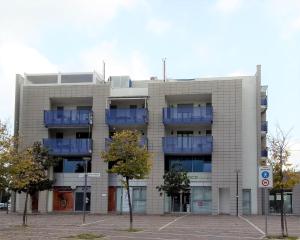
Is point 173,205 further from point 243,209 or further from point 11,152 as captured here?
point 11,152

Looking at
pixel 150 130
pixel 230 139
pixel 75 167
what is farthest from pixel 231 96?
pixel 75 167

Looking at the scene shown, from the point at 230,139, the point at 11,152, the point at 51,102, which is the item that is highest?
the point at 51,102

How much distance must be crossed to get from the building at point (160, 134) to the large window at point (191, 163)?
10 cm

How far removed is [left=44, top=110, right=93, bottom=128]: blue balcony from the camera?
2333 inches

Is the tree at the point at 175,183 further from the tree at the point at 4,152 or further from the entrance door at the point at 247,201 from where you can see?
the tree at the point at 4,152

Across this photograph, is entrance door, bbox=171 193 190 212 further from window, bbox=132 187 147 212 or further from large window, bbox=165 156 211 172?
window, bbox=132 187 147 212

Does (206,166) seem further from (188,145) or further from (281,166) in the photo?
(281,166)

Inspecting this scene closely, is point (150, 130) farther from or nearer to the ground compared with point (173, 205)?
farther from the ground

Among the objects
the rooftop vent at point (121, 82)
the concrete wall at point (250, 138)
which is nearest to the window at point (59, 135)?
the rooftop vent at point (121, 82)

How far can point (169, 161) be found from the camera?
59281 millimetres

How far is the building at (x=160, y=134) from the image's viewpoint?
57.0 m

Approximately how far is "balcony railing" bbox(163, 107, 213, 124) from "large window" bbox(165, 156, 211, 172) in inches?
151

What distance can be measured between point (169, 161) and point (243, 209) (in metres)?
8.84

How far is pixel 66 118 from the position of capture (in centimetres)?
5947
